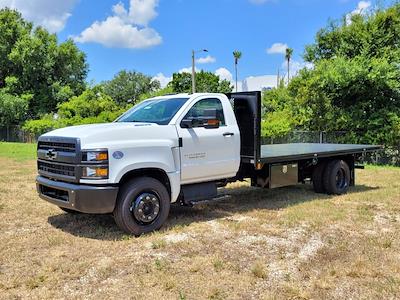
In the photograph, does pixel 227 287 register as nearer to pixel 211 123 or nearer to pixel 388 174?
pixel 211 123

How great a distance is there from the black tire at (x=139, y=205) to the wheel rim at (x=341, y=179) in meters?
5.02

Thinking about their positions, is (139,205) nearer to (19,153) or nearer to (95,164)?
(95,164)

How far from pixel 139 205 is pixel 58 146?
1.49 metres

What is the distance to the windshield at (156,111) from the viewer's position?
7321mm

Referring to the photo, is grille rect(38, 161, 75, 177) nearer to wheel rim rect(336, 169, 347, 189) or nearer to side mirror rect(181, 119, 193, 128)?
side mirror rect(181, 119, 193, 128)

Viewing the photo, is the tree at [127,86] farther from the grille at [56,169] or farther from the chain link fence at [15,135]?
the grille at [56,169]

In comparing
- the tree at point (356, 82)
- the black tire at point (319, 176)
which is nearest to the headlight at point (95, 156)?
the black tire at point (319, 176)

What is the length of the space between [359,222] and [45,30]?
48.8 m

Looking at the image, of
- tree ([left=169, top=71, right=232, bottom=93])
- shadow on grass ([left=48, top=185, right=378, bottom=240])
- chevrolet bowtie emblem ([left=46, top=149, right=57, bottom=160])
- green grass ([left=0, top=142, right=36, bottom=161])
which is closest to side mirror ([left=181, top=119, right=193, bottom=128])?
shadow on grass ([left=48, top=185, right=378, bottom=240])

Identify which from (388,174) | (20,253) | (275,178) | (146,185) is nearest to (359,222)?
(275,178)

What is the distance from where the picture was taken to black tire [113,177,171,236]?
21.1ft

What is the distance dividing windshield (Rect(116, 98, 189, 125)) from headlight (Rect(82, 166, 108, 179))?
4.62 feet

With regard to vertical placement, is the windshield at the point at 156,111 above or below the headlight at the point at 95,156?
above

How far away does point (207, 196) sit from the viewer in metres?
7.62
